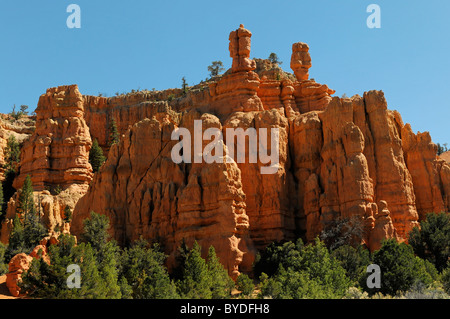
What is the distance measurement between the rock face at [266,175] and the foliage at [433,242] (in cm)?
236

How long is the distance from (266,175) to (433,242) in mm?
15745

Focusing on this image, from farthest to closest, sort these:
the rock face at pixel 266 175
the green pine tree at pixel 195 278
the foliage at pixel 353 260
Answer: the rock face at pixel 266 175 → the foliage at pixel 353 260 → the green pine tree at pixel 195 278

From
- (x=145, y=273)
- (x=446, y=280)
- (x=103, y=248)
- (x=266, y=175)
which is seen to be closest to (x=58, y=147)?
(x=103, y=248)

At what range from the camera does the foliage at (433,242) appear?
53.1m

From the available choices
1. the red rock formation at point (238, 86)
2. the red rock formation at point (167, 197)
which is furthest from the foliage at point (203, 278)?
the red rock formation at point (238, 86)

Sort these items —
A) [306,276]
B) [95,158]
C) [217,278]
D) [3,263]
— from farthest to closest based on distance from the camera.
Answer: [95,158], [3,263], [217,278], [306,276]

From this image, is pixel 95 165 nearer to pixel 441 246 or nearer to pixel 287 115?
pixel 287 115

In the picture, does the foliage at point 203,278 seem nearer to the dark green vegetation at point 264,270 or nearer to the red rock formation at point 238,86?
the dark green vegetation at point 264,270

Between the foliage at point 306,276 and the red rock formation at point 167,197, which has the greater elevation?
the red rock formation at point 167,197

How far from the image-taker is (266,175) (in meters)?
57.9

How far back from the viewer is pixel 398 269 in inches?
1811

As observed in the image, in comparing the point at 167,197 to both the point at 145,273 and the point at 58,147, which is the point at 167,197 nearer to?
the point at 145,273
